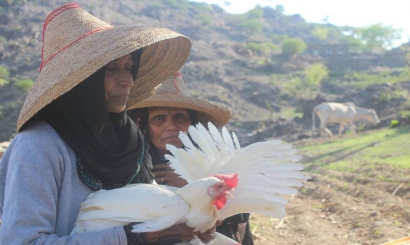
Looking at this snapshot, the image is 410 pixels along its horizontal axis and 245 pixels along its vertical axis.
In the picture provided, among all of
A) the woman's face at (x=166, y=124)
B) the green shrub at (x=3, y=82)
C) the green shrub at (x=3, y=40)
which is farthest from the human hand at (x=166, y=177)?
the green shrub at (x=3, y=40)

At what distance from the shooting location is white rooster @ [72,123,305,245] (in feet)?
5.63

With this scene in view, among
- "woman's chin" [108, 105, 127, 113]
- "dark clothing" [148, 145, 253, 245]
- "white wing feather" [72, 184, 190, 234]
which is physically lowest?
"dark clothing" [148, 145, 253, 245]

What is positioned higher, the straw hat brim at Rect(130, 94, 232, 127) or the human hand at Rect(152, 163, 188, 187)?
the straw hat brim at Rect(130, 94, 232, 127)

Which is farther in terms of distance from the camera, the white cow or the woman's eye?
the white cow

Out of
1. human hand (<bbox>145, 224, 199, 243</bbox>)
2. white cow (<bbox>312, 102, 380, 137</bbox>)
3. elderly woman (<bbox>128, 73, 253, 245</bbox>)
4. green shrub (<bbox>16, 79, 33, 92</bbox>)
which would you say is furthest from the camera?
green shrub (<bbox>16, 79, 33, 92</bbox>)

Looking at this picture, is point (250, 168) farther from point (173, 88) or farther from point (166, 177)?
point (173, 88)

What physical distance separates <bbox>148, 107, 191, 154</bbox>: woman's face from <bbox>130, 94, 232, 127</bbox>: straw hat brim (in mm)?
53

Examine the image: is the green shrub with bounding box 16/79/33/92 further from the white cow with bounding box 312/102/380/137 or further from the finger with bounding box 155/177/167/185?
the finger with bounding box 155/177/167/185

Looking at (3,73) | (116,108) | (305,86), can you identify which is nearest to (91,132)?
(116,108)

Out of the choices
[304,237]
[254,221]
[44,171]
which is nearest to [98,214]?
[44,171]

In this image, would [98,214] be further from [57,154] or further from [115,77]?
[115,77]

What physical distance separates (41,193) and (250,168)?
833mm

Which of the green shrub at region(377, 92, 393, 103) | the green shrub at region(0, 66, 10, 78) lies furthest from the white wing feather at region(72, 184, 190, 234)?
the green shrub at region(0, 66, 10, 78)

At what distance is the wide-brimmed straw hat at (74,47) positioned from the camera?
5.81 feet
